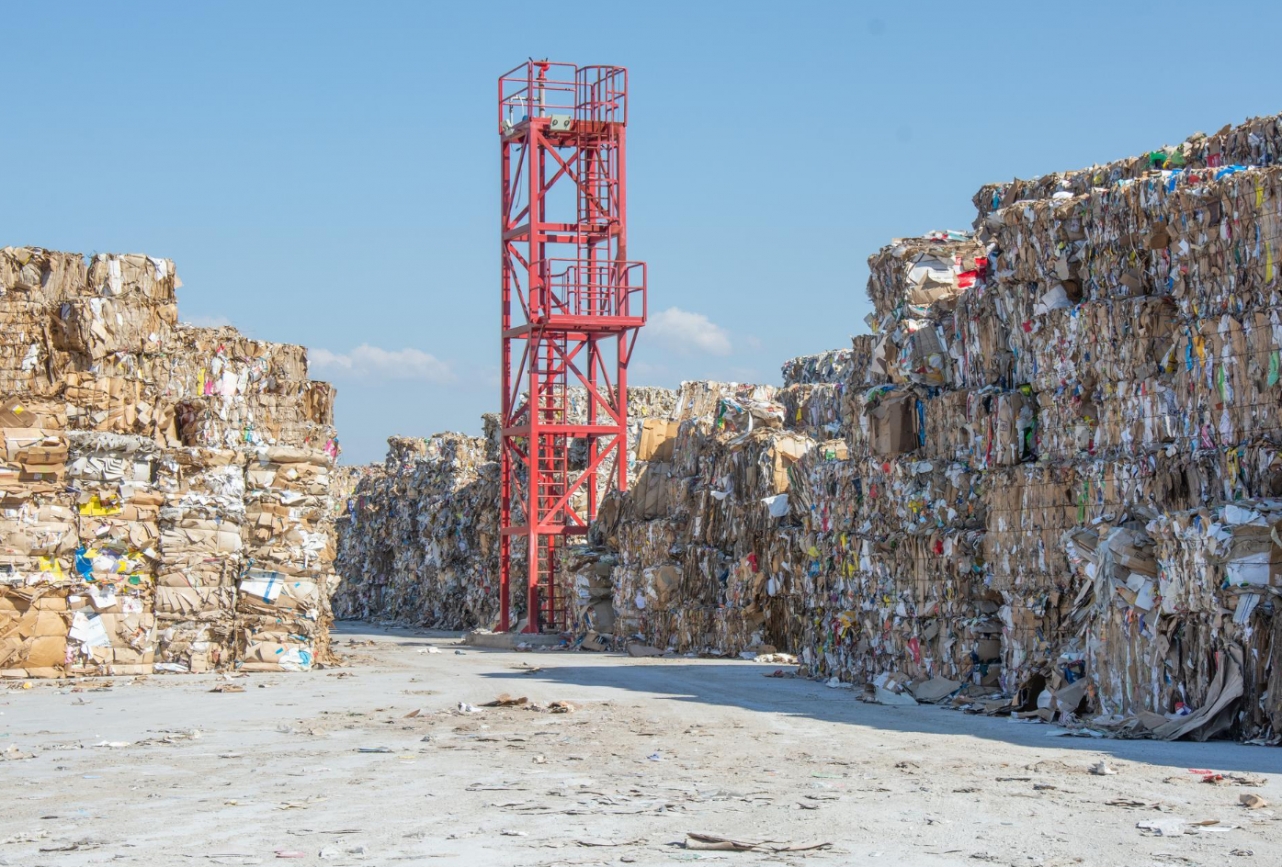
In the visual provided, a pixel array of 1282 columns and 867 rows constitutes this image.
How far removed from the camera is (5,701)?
48.6 feet

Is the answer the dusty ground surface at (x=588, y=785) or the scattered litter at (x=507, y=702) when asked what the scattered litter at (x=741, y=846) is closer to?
the dusty ground surface at (x=588, y=785)

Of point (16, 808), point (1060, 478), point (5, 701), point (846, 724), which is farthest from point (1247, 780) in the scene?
point (5, 701)

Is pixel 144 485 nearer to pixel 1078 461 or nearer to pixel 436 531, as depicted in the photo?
pixel 1078 461

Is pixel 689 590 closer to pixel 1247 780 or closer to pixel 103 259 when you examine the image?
pixel 103 259

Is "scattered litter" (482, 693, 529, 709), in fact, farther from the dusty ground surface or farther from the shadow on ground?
the shadow on ground

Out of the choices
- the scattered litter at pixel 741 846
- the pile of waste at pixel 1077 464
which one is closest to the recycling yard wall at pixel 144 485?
the pile of waste at pixel 1077 464

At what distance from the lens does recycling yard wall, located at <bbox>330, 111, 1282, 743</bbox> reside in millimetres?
11461

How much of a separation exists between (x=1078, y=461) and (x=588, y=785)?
20.2ft

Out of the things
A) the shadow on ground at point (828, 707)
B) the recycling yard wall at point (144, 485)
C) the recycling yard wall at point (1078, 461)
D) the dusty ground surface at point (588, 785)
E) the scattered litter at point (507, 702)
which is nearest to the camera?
the dusty ground surface at point (588, 785)

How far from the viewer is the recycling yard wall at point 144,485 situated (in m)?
17.0

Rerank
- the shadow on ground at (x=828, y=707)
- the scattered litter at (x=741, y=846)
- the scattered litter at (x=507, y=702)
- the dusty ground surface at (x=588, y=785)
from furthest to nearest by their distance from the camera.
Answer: the scattered litter at (x=507, y=702), the shadow on ground at (x=828, y=707), the dusty ground surface at (x=588, y=785), the scattered litter at (x=741, y=846)

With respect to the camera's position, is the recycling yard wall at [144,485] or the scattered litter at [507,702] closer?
the scattered litter at [507,702]

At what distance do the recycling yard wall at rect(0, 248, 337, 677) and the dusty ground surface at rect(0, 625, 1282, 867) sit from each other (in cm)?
217

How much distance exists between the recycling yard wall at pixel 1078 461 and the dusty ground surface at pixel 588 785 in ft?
2.87
